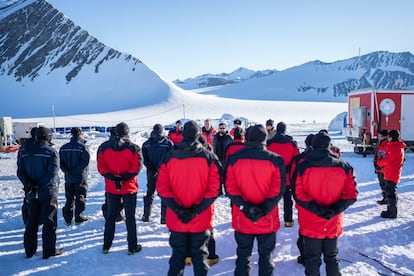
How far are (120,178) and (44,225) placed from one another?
3.63 feet

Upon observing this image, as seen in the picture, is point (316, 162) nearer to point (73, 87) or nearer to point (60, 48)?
point (73, 87)

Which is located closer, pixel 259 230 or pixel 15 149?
pixel 259 230

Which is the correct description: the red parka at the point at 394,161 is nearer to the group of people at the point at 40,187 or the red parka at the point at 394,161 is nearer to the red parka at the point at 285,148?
the red parka at the point at 285,148

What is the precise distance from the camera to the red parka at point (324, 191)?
10.4 ft

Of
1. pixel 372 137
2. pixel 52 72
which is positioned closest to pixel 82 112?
pixel 52 72

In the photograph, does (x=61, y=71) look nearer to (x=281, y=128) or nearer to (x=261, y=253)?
(x=281, y=128)

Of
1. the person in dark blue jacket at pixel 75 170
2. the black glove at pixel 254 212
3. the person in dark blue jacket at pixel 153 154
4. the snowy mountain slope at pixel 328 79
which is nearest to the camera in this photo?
the black glove at pixel 254 212

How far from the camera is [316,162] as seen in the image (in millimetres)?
3197

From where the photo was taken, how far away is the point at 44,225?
13.8ft

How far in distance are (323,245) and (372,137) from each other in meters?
10.2

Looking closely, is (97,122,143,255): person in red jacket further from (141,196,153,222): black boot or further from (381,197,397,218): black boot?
(381,197,397,218): black boot

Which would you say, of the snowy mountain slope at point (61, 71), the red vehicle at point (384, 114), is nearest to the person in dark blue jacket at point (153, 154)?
the red vehicle at point (384, 114)

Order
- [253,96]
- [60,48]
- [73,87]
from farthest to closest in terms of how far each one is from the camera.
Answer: [253,96] < [60,48] < [73,87]

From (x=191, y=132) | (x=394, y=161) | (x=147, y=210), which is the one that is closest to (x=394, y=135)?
(x=394, y=161)
